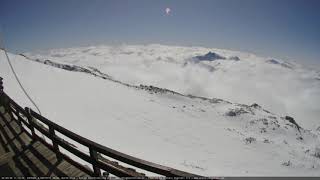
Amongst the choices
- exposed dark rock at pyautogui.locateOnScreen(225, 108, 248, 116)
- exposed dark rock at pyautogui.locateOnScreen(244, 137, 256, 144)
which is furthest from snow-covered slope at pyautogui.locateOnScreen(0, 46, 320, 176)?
exposed dark rock at pyautogui.locateOnScreen(244, 137, 256, 144)

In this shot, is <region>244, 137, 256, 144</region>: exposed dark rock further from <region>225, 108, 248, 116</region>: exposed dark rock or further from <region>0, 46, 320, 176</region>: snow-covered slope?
<region>225, 108, 248, 116</region>: exposed dark rock

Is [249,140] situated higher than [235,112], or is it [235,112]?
[235,112]

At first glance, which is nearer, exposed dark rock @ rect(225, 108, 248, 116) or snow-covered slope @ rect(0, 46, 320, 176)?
snow-covered slope @ rect(0, 46, 320, 176)

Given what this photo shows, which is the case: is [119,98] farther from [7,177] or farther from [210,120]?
[7,177]

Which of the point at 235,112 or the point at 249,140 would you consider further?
the point at 235,112

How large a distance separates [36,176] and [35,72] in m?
42.5

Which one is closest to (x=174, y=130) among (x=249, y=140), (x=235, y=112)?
(x=249, y=140)

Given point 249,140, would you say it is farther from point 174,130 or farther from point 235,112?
point 235,112

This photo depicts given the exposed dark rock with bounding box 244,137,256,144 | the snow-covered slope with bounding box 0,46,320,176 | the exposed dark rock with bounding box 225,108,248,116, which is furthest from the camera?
the exposed dark rock with bounding box 225,108,248,116

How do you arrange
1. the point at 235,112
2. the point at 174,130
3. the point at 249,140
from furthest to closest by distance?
the point at 235,112 → the point at 249,140 → the point at 174,130

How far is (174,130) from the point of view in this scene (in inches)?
1217

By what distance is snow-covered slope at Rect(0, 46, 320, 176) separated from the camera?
73.7 ft

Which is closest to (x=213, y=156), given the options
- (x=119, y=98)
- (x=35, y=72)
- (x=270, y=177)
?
(x=270, y=177)

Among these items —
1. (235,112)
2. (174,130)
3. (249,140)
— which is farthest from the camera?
(235,112)
